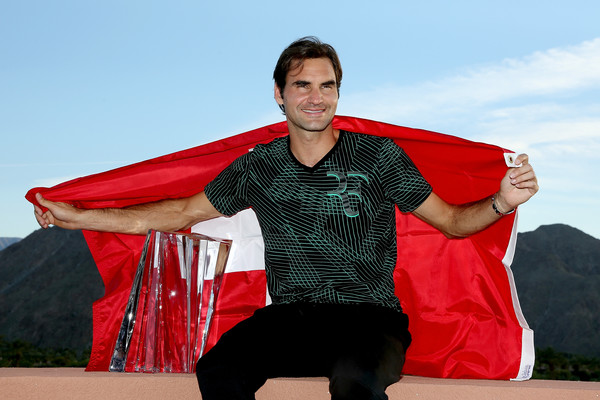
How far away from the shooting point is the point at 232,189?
268cm

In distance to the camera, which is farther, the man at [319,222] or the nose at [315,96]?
the nose at [315,96]

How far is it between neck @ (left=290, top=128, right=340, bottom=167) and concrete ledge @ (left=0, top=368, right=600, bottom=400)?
0.81m

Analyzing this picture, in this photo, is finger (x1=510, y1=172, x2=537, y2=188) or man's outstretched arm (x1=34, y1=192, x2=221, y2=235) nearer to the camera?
finger (x1=510, y1=172, x2=537, y2=188)

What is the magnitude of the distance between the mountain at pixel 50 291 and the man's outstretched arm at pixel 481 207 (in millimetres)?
17414

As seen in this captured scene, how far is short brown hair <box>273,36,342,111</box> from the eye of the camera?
2600mm

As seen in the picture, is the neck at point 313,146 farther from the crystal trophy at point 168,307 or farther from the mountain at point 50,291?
the mountain at point 50,291

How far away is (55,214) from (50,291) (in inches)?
795

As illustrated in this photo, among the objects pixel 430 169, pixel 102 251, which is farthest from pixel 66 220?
pixel 430 169

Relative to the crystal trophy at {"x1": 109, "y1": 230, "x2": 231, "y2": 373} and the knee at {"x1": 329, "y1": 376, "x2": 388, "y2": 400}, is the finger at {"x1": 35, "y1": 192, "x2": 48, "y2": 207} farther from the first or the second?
the knee at {"x1": 329, "y1": 376, "x2": 388, "y2": 400}

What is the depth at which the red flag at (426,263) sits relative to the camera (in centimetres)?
276

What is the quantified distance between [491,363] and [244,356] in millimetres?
1138

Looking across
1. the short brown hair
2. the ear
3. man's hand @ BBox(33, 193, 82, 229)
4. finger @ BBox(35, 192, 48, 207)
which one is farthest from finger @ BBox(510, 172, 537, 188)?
finger @ BBox(35, 192, 48, 207)

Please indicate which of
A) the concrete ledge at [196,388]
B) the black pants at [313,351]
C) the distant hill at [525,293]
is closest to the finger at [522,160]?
the black pants at [313,351]

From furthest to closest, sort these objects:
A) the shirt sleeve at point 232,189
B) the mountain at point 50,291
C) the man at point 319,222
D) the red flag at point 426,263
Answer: the mountain at point 50,291 < the red flag at point 426,263 < the shirt sleeve at point 232,189 < the man at point 319,222
